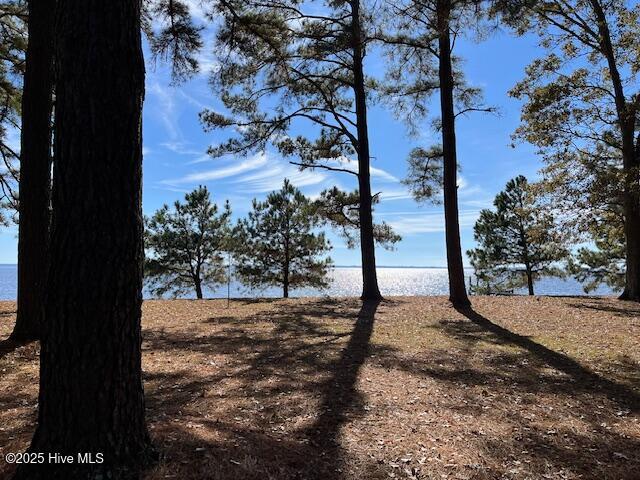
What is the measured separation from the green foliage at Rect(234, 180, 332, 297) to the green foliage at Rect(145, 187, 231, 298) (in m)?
1.17

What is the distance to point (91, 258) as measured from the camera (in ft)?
7.64

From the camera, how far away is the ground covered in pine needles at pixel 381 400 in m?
2.96

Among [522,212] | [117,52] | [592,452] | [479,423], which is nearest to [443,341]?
[479,423]

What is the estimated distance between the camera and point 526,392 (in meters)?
4.56

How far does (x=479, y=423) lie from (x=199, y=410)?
2.51 meters

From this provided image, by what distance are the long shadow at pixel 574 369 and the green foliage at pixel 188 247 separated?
16.1 metres

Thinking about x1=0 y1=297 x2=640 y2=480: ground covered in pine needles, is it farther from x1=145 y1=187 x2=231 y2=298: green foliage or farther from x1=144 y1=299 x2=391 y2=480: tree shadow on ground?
x1=145 y1=187 x2=231 y2=298: green foliage

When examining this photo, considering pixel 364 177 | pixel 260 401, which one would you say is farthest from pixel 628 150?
pixel 260 401

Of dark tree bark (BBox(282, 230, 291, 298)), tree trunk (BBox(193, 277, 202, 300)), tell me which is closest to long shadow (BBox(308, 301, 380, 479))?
dark tree bark (BBox(282, 230, 291, 298))

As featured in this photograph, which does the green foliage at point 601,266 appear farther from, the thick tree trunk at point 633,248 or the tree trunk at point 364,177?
the tree trunk at point 364,177

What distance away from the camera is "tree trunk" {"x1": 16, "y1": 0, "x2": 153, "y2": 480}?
233 cm

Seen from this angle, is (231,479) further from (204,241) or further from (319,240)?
(204,241)

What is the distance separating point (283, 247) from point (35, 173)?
15.4m

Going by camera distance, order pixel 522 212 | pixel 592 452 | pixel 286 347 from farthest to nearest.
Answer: pixel 522 212, pixel 286 347, pixel 592 452
